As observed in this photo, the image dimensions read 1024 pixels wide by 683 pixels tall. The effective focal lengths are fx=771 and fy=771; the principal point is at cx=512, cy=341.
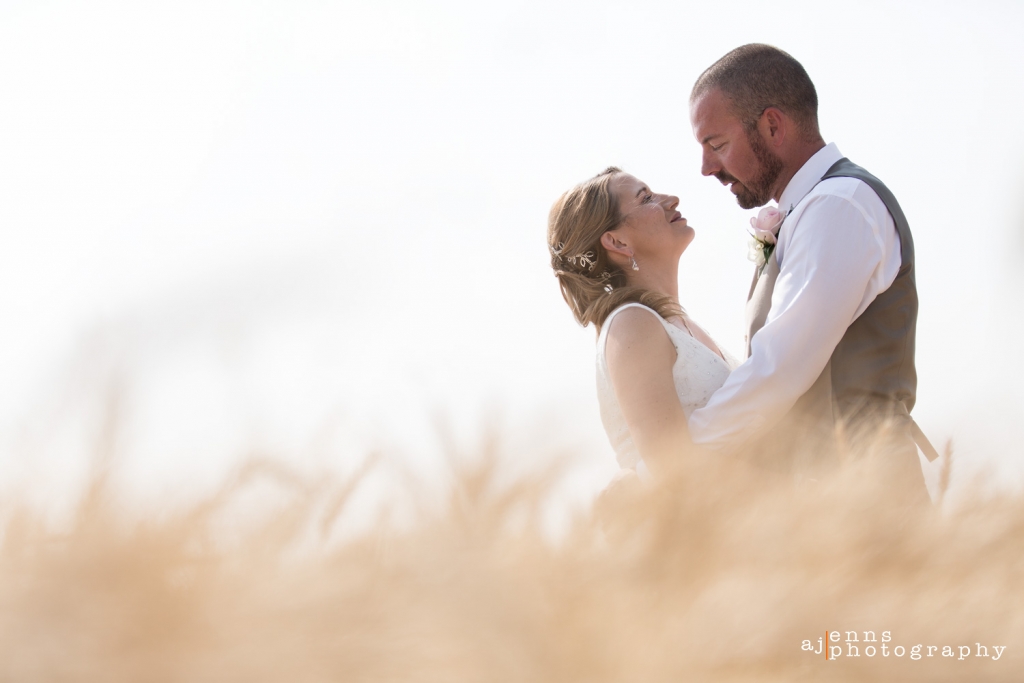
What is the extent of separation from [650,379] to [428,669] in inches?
87.9

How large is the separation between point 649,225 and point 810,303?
3.40ft

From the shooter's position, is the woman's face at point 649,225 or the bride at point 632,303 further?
the woman's face at point 649,225

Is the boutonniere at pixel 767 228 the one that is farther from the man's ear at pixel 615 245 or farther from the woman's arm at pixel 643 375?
the man's ear at pixel 615 245

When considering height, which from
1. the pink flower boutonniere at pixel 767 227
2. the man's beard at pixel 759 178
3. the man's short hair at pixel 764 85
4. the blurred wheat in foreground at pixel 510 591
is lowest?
the blurred wheat in foreground at pixel 510 591

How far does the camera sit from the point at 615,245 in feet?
10.2

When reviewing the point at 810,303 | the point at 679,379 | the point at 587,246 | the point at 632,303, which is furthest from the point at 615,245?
the point at 810,303

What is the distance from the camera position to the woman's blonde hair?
3.12 meters

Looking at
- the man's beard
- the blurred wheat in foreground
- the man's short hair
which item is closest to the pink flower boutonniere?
the man's beard

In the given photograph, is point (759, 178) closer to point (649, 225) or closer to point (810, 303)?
point (649, 225)

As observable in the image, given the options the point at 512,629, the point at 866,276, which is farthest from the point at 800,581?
the point at 866,276

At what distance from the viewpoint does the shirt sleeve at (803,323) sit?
2.08 meters

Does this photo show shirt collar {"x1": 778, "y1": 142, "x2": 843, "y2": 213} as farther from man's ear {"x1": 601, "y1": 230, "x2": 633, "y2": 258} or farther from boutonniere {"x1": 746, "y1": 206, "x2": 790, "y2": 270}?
man's ear {"x1": 601, "y1": 230, "x2": 633, "y2": 258}

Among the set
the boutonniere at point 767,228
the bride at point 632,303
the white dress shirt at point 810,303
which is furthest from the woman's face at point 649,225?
the white dress shirt at point 810,303

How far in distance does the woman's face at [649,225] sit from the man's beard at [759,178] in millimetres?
305
